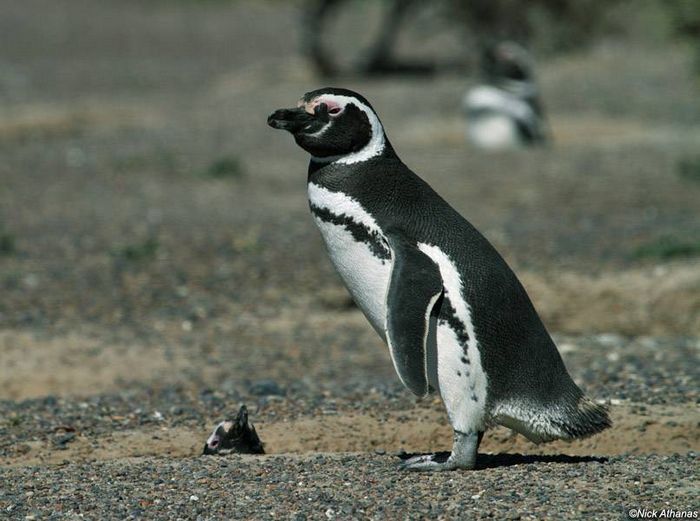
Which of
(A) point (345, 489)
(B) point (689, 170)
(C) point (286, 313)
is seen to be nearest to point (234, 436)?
(A) point (345, 489)

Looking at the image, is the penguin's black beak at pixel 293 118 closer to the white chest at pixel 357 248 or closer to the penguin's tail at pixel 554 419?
the white chest at pixel 357 248

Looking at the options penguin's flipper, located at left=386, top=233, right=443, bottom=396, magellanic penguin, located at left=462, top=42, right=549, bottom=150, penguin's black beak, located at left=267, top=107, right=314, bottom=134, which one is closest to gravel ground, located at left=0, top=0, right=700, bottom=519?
penguin's flipper, located at left=386, top=233, right=443, bottom=396

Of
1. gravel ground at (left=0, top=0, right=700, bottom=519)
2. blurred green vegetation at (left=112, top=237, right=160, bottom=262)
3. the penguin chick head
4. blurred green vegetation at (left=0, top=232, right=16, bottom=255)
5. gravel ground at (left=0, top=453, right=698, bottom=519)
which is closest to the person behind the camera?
gravel ground at (left=0, top=453, right=698, bottom=519)

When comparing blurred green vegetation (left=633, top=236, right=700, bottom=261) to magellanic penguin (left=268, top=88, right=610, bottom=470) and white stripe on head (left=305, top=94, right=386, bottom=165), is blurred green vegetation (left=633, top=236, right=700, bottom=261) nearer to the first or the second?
magellanic penguin (left=268, top=88, right=610, bottom=470)

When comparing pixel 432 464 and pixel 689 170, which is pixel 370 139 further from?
pixel 689 170

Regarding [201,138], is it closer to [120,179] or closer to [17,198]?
[120,179]

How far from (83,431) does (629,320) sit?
3939 mm

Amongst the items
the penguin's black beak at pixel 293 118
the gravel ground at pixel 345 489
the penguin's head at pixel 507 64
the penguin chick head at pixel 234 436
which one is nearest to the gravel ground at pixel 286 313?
the gravel ground at pixel 345 489

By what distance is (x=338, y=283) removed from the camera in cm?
908

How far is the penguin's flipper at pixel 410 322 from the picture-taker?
422cm

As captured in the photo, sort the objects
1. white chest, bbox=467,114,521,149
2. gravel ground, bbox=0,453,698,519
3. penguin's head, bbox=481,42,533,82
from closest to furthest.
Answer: gravel ground, bbox=0,453,698,519, white chest, bbox=467,114,521,149, penguin's head, bbox=481,42,533,82

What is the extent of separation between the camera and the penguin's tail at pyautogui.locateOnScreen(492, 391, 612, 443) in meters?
4.50

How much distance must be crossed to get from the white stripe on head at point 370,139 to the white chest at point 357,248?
0.14 m

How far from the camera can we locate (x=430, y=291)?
4.24 m
